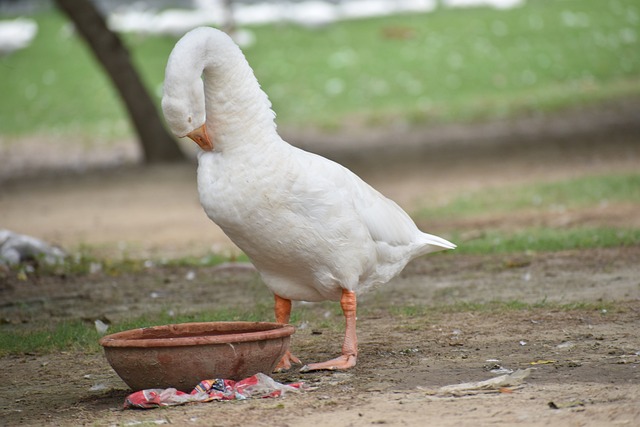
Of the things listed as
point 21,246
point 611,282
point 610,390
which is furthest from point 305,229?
point 21,246

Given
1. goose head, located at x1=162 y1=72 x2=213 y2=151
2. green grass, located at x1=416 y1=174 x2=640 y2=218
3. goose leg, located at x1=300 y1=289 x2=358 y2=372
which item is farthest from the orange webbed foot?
green grass, located at x1=416 y1=174 x2=640 y2=218

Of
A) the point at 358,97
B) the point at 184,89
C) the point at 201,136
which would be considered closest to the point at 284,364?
the point at 201,136

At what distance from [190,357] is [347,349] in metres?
1.00

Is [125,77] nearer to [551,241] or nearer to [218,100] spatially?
[551,241]

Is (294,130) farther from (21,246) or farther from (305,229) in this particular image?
(305,229)

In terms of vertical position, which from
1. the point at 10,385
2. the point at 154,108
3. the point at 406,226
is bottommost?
the point at 10,385

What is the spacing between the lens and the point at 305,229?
5.73 meters

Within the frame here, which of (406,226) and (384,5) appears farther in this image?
(384,5)

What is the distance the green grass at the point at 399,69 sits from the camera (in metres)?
23.9

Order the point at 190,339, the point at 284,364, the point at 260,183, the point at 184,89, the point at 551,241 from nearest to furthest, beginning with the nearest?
the point at 190,339 < the point at 184,89 < the point at 260,183 < the point at 284,364 < the point at 551,241

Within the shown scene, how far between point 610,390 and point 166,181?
1206 cm

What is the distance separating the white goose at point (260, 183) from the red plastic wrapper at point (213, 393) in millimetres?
542

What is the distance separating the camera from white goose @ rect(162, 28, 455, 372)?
5559 mm

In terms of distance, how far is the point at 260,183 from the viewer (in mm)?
5625
